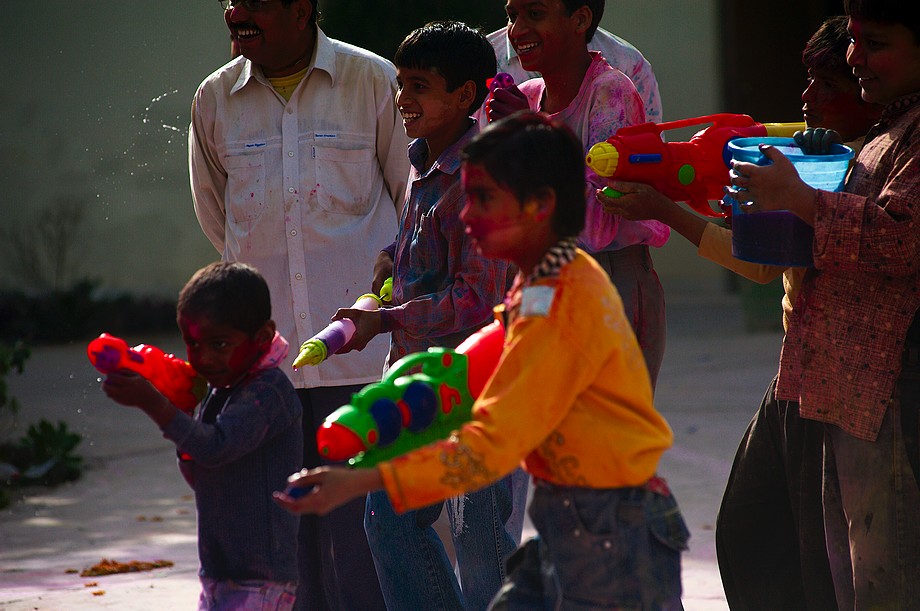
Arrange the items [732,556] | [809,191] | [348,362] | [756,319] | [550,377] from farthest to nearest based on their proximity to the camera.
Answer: [756,319]
[348,362]
[732,556]
[809,191]
[550,377]

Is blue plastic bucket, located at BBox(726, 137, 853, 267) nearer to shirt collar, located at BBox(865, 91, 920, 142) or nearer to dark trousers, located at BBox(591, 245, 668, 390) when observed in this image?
shirt collar, located at BBox(865, 91, 920, 142)

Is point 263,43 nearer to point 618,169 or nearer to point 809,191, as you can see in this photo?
point 618,169

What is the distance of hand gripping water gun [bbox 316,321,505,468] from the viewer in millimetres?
2436

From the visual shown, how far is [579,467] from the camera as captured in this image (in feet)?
8.40

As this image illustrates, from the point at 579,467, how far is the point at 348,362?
1713mm

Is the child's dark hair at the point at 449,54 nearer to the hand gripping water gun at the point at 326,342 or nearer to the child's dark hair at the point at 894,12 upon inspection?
the hand gripping water gun at the point at 326,342

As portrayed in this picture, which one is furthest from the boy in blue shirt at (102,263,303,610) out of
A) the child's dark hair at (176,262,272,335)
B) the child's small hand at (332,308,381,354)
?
the child's small hand at (332,308,381,354)

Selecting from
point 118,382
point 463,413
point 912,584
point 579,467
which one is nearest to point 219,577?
point 118,382

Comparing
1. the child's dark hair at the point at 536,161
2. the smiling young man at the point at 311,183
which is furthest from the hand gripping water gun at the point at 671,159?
the smiling young man at the point at 311,183

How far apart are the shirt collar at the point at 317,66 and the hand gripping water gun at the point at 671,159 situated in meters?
1.30

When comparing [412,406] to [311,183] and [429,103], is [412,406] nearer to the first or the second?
[429,103]

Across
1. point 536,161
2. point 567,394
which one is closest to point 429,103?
point 536,161

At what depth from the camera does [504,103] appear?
3.52 m

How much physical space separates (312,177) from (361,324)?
951mm
